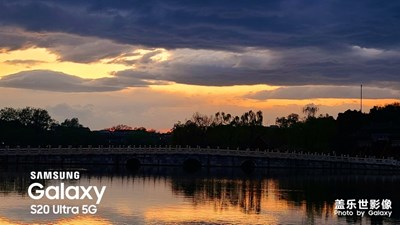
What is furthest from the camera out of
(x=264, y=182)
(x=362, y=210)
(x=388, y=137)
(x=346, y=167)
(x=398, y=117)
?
(x=398, y=117)

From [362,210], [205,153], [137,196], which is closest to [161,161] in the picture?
[205,153]

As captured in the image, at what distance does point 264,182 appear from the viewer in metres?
83.6

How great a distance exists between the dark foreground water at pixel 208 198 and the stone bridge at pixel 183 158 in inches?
497

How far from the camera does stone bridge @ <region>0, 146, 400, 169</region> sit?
10806 cm

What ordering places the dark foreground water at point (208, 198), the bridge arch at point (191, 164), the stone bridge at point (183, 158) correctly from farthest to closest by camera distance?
the bridge arch at point (191, 164), the stone bridge at point (183, 158), the dark foreground water at point (208, 198)

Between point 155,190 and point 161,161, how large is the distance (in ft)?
153

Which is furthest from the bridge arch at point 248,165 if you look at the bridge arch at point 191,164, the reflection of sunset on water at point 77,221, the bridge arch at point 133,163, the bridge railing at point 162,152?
the reflection of sunset on water at point 77,221

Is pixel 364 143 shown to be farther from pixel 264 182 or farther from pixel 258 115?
pixel 264 182

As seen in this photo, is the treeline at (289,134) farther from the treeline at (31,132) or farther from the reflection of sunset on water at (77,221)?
the reflection of sunset on water at (77,221)

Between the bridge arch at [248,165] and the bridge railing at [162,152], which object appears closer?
the bridge railing at [162,152]

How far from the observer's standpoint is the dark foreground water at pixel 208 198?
159 feet

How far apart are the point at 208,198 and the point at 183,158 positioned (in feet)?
172

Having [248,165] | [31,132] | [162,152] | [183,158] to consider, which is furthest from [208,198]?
[31,132]

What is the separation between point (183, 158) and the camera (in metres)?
115
